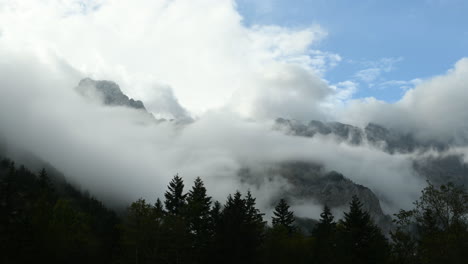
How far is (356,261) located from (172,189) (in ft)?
114

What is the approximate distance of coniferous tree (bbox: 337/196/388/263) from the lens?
57.5 m

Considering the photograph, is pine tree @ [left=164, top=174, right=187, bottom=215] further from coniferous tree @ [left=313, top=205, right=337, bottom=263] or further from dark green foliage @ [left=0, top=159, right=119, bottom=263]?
coniferous tree @ [left=313, top=205, right=337, bottom=263]

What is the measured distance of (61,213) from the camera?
3228 inches

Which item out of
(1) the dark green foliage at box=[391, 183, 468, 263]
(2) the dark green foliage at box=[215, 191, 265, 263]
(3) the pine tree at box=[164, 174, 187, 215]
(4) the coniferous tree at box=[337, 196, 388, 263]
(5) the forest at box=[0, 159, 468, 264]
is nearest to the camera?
(1) the dark green foliage at box=[391, 183, 468, 263]

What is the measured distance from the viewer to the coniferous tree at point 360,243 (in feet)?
189

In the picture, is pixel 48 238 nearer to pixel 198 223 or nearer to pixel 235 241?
pixel 198 223

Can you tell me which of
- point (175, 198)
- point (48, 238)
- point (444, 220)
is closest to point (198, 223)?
point (175, 198)

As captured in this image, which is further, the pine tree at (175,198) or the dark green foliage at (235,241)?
the pine tree at (175,198)

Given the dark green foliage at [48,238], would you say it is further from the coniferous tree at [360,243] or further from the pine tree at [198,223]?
the coniferous tree at [360,243]

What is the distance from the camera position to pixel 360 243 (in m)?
59.6

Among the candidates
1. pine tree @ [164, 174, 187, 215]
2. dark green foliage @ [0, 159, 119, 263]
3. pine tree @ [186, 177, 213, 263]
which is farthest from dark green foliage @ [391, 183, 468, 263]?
dark green foliage @ [0, 159, 119, 263]

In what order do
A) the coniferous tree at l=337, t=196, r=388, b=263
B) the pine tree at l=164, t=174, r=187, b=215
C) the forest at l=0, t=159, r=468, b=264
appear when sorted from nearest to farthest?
the forest at l=0, t=159, r=468, b=264, the coniferous tree at l=337, t=196, r=388, b=263, the pine tree at l=164, t=174, r=187, b=215

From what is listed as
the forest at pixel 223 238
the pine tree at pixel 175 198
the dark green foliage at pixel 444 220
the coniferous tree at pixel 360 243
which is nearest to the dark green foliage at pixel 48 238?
the forest at pixel 223 238

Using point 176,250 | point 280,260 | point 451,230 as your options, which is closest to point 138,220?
point 176,250
